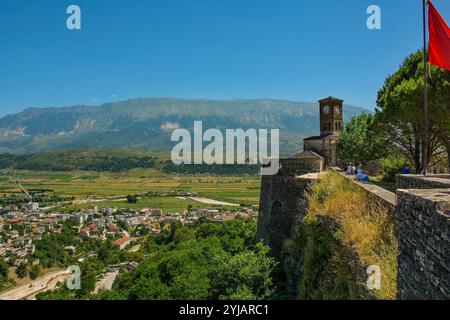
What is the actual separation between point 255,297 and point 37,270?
48136 millimetres

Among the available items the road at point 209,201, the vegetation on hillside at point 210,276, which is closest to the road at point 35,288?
the vegetation on hillside at point 210,276

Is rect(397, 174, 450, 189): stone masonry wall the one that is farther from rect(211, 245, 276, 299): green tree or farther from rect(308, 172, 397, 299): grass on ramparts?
rect(211, 245, 276, 299): green tree

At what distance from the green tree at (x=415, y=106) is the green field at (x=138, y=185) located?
81.0 m

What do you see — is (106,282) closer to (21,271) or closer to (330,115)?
(21,271)

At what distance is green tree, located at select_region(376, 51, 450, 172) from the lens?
47.0 ft

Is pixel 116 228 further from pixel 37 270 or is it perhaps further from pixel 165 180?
pixel 165 180

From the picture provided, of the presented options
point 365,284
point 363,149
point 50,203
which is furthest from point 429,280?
point 50,203

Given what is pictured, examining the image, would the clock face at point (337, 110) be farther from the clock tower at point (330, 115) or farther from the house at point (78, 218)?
the house at point (78, 218)

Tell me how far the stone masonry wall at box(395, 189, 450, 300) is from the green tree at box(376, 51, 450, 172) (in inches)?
295

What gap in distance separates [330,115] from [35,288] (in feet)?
134

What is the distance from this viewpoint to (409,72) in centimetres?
1828

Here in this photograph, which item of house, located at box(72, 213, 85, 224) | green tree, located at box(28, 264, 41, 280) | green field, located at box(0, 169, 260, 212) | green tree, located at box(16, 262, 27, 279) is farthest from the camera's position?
green field, located at box(0, 169, 260, 212)
